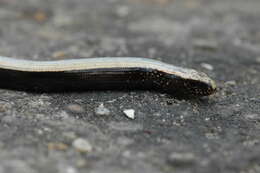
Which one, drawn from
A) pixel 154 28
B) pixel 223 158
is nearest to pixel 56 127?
pixel 223 158

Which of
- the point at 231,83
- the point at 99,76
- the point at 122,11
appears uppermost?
the point at 122,11

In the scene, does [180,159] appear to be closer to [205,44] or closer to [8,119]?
[8,119]

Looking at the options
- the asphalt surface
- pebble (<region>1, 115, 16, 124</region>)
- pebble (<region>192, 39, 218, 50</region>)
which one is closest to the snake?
the asphalt surface

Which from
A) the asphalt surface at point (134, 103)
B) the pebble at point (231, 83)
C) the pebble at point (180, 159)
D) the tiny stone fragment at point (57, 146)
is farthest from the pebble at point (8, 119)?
the pebble at point (231, 83)

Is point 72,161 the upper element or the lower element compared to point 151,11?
lower

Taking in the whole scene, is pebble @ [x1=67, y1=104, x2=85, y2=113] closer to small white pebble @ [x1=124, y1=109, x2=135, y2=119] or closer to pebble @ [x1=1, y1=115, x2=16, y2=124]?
small white pebble @ [x1=124, y1=109, x2=135, y2=119]

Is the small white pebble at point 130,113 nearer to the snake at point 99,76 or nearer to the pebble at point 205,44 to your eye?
the snake at point 99,76

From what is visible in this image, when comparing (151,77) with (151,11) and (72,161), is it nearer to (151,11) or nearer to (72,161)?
(72,161)

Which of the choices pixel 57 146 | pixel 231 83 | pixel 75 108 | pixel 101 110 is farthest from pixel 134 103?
pixel 231 83
